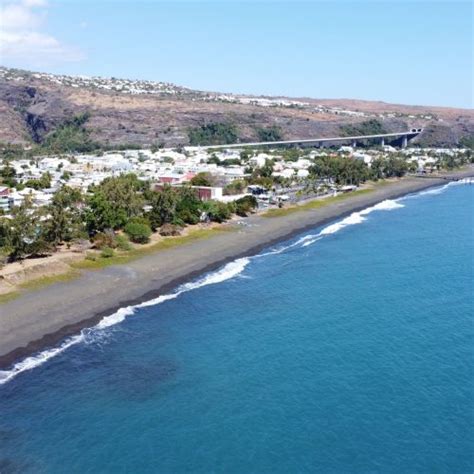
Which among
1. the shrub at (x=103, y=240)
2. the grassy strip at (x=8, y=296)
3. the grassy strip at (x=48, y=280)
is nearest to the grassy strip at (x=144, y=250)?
the shrub at (x=103, y=240)

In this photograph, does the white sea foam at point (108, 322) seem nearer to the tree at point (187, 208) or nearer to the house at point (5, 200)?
the tree at point (187, 208)

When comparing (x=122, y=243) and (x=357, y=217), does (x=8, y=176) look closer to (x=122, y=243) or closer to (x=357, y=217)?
(x=122, y=243)

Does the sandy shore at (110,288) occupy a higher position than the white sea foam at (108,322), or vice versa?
the sandy shore at (110,288)

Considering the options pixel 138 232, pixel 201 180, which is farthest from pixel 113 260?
pixel 201 180

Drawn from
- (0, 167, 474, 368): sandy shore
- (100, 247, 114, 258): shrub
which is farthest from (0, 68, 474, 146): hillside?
(100, 247, 114, 258): shrub

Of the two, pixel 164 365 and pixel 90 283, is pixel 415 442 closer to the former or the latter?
pixel 164 365

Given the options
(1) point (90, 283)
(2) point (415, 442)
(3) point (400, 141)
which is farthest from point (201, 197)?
(3) point (400, 141)
